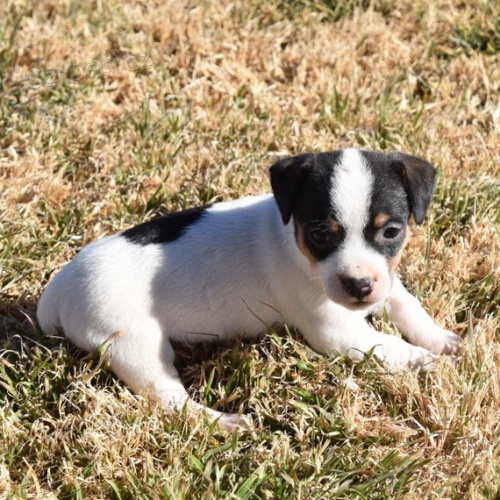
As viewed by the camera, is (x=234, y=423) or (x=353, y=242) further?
(x=234, y=423)

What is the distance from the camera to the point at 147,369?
4.63 metres

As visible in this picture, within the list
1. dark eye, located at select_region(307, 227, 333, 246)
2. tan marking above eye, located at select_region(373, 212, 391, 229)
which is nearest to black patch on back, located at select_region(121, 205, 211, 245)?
dark eye, located at select_region(307, 227, 333, 246)

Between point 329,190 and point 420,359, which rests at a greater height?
point 329,190

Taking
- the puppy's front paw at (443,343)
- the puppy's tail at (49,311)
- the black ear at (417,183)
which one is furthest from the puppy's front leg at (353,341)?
the puppy's tail at (49,311)

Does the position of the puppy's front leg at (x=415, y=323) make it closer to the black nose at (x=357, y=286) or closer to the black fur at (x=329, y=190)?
the black fur at (x=329, y=190)

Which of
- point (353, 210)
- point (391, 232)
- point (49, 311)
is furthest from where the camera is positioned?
point (49, 311)

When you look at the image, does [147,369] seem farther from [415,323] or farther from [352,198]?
[415,323]

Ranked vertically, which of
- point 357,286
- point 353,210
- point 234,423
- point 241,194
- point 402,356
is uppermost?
point 353,210

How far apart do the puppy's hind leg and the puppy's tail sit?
420 mm

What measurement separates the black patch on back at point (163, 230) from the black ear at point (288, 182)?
2.16ft

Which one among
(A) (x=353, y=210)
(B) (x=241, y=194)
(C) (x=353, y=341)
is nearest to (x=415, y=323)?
(C) (x=353, y=341)

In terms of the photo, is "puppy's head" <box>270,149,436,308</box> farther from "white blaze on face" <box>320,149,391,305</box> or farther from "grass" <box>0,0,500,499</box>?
"grass" <box>0,0,500,499</box>

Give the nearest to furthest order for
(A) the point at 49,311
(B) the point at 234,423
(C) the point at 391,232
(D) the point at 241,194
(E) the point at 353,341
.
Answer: (C) the point at 391,232
(B) the point at 234,423
(E) the point at 353,341
(A) the point at 49,311
(D) the point at 241,194

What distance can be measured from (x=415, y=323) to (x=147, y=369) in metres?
1.55
